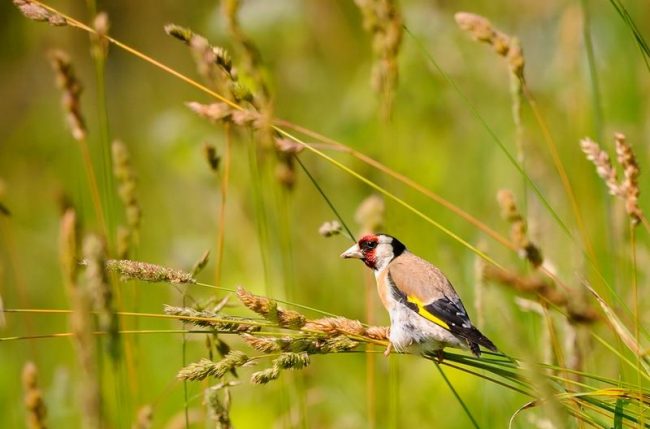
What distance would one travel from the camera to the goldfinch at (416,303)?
2.54 metres

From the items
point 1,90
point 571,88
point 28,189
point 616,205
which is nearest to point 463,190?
point 571,88

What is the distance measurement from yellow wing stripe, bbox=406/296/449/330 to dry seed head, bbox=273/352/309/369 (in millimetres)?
860

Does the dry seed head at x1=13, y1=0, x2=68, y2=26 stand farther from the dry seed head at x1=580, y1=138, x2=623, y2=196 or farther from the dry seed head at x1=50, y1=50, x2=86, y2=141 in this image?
the dry seed head at x1=580, y1=138, x2=623, y2=196

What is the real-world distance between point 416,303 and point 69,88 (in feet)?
3.69

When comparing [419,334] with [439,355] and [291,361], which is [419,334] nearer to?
[439,355]

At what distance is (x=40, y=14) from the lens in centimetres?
229

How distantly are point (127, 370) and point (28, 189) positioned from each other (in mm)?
4249

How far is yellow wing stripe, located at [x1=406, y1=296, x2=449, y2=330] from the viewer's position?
2671mm

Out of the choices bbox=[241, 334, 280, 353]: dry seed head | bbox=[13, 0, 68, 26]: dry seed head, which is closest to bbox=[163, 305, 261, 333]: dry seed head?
bbox=[241, 334, 280, 353]: dry seed head

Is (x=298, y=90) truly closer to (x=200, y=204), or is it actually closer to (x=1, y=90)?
(x=200, y=204)

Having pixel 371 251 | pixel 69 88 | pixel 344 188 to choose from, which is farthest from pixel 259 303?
pixel 344 188

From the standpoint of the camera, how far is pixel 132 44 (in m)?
7.98

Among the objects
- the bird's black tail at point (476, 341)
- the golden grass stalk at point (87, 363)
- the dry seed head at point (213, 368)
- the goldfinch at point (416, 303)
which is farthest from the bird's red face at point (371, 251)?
the golden grass stalk at point (87, 363)

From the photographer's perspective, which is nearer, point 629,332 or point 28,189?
point 629,332
